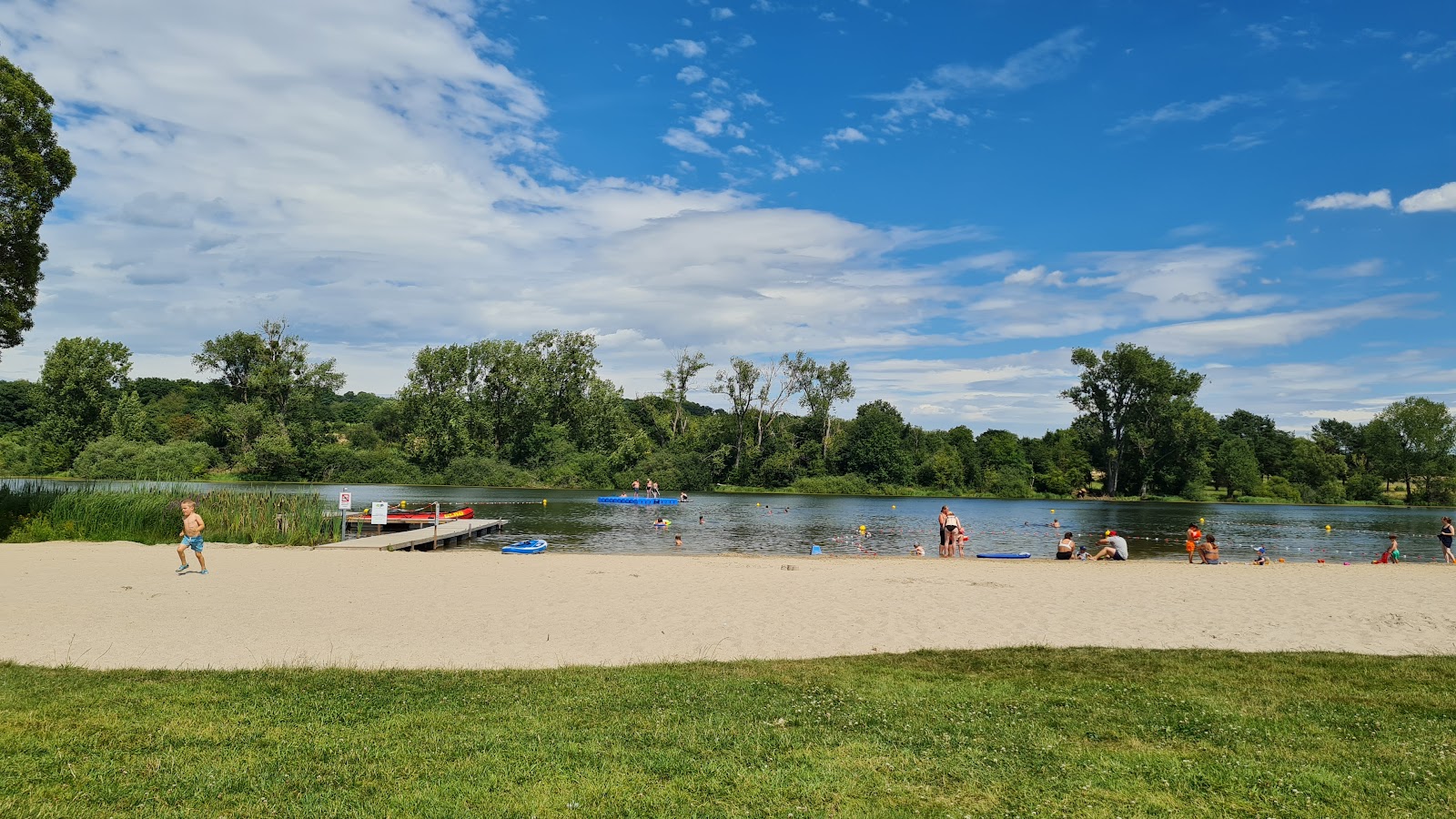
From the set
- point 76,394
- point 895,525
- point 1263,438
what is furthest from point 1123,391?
point 76,394

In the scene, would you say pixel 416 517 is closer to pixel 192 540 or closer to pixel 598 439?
pixel 192 540

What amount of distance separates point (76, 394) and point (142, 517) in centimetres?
7508

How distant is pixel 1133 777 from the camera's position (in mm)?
5793

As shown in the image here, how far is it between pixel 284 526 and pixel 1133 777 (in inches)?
1015

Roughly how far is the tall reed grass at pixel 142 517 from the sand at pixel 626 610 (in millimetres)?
2406

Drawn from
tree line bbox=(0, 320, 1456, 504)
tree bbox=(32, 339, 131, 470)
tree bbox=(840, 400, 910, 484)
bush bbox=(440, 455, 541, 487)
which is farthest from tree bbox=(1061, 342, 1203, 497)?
tree bbox=(32, 339, 131, 470)

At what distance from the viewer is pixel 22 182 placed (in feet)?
65.7

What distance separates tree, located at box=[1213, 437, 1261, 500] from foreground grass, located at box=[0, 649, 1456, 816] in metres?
92.4

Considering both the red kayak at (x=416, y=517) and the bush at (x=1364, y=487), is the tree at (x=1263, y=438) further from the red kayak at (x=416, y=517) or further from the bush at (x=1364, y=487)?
the red kayak at (x=416, y=517)

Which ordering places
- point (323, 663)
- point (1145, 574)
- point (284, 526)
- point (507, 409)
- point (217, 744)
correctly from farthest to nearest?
point (507, 409)
point (284, 526)
point (1145, 574)
point (323, 663)
point (217, 744)

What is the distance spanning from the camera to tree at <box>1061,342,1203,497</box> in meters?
84.8

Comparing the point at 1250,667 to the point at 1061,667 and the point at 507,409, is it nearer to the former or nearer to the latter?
the point at 1061,667

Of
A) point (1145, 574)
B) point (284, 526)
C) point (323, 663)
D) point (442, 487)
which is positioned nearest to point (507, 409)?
point (442, 487)

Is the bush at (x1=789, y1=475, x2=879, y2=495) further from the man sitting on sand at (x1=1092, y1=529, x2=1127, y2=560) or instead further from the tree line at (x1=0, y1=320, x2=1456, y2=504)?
the man sitting on sand at (x1=1092, y1=529, x2=1127, y2=560)
